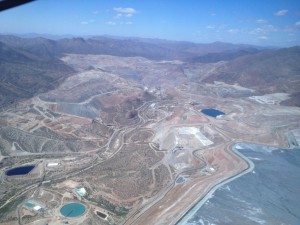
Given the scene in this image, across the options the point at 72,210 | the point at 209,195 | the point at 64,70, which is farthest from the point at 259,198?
the point at 64,70

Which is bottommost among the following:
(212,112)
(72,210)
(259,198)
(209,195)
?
(72,210)

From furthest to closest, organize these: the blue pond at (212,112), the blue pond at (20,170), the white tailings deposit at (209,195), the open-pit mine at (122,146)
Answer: the blue pond at (212,112) < the blue pond at (20,170) < the open-pit mine at (122,146) < the white tailings deposit at (209,195)

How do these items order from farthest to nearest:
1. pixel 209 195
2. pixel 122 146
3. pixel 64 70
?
pixel 64 70 → pixel 122 146 → pixel 209 195

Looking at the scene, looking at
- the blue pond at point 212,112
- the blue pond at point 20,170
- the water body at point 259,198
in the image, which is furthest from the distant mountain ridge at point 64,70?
the water body at point 259,198

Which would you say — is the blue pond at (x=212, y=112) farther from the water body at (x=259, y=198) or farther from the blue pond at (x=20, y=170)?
the blue pond at (x=20, y=170)

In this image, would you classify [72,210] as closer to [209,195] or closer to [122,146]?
[209,195]

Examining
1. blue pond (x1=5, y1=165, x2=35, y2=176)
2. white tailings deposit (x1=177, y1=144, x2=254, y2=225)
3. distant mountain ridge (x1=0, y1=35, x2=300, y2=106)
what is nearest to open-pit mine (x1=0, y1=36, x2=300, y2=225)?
blue pond (x1=5, y1=165, x2=35, y2=176)

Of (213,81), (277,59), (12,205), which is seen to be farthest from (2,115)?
(277,59)
